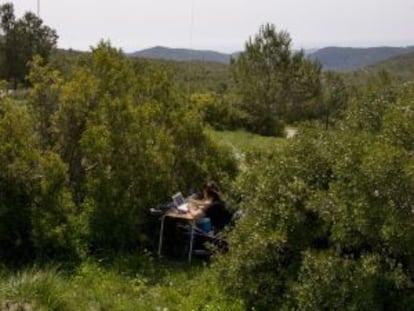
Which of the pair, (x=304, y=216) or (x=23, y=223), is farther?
(x=23, y=223)

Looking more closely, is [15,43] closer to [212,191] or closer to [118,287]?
[212,191]

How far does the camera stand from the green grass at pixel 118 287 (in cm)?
556

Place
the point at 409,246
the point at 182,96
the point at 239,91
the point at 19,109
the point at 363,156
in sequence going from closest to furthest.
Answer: the point at 409,246
the point at 363,156
the point at 19,109
the point at 182,96
the point at 239,91

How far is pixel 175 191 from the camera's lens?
8055 millimetres

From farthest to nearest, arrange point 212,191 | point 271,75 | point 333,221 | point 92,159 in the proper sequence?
point 271,75 < point 212,191 < point 92,159 < point 333,221

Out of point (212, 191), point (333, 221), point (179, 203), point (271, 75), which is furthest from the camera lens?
point (271, 75)

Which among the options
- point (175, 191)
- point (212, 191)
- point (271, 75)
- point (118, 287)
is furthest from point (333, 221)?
point (271, 75)

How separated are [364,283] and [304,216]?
3.08 ft

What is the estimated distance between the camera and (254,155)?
743cm

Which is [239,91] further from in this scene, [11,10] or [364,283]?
[364,283]

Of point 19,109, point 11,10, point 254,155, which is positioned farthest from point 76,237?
point 11,10

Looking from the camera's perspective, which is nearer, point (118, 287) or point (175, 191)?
point (118, 287)

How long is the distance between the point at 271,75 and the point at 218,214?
896 inches

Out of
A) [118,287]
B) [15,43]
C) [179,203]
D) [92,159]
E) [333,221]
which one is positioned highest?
[15,43]
